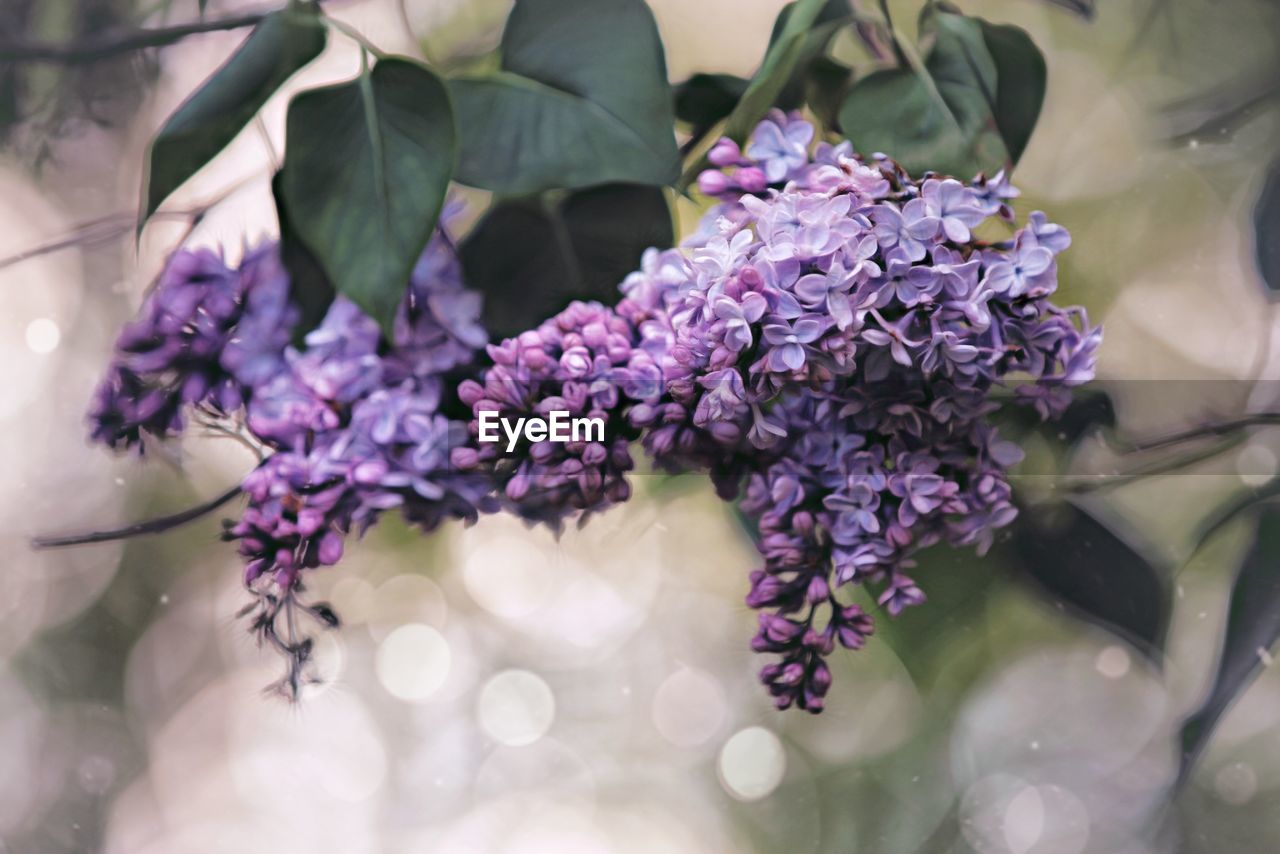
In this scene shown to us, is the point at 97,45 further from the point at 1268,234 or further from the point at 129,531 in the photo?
the point at 1268,234

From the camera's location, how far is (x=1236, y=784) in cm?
45

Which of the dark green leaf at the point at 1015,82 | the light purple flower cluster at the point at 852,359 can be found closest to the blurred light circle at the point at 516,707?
the light purple flower cluster at the point at 852,359

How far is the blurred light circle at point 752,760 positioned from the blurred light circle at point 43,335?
1.20 feet

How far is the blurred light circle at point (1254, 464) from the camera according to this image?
1.47ft

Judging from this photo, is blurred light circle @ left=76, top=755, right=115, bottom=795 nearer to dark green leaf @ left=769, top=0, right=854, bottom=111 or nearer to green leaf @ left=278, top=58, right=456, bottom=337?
green leaf @ left=278, top=58, right=456, bottom=337

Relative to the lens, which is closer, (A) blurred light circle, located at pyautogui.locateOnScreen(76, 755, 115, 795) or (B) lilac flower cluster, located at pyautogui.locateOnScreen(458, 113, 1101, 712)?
(B) lilac flower cluster, located at pyautogui.locateOnScreen(458, 113, 1101, 712)

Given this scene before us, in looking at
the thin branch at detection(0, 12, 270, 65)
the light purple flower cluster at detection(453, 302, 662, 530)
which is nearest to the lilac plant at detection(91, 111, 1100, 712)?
the light purple flower cluster at detection(453, 302, 662, 530)

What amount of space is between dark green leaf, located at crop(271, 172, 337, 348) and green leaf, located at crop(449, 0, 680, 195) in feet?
0.24

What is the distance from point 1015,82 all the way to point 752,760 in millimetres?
329

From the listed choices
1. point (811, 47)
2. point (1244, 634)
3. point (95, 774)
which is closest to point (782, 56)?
point (811, 47)

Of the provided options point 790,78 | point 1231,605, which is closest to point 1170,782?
point 1231,605

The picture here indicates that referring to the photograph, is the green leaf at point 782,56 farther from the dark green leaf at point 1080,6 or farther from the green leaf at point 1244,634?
the green leaf at point 1244,634

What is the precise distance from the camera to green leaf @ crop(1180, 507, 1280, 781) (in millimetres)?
451

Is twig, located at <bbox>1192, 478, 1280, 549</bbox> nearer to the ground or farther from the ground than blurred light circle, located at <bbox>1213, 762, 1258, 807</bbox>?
farther from the ground
